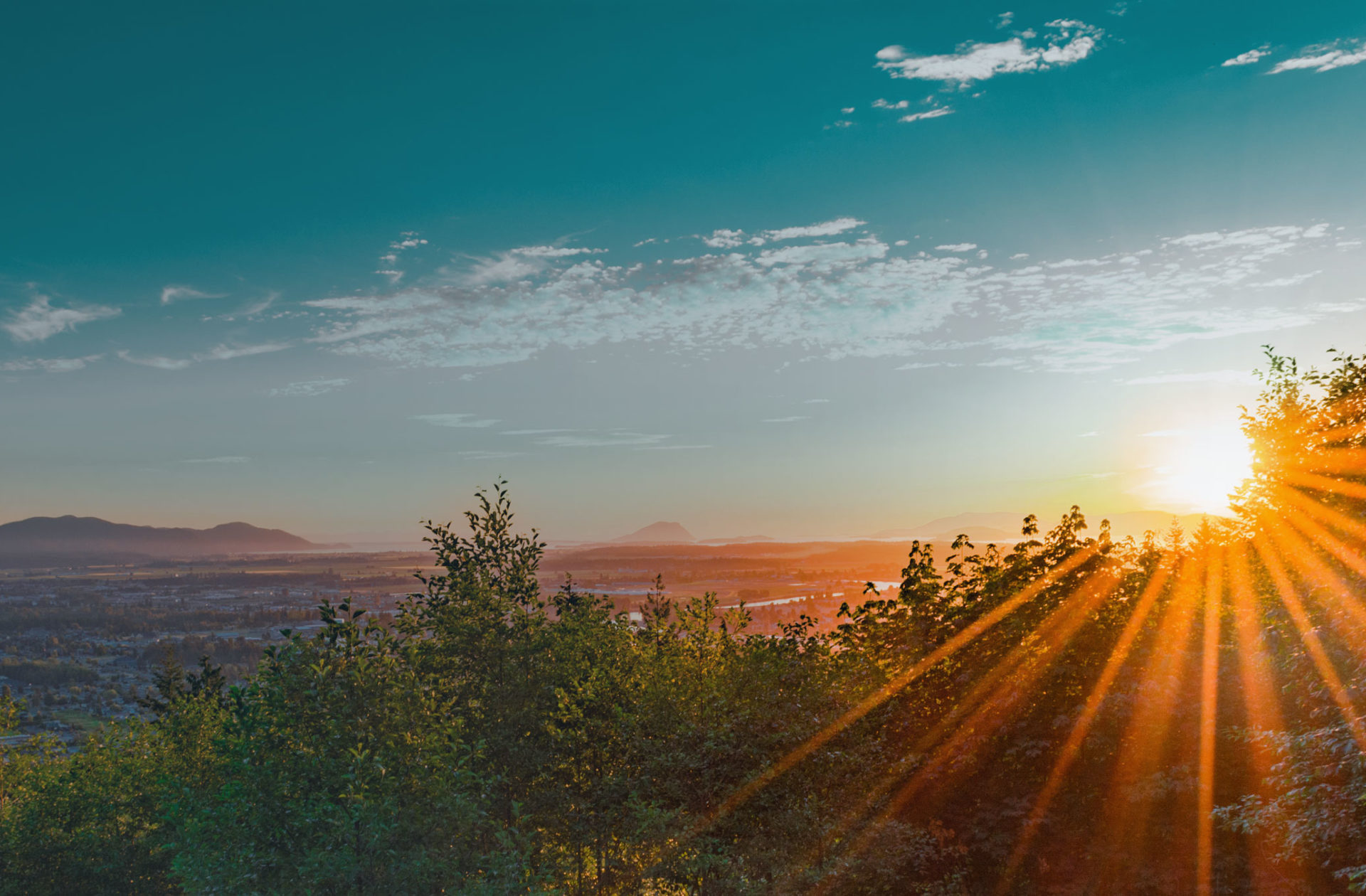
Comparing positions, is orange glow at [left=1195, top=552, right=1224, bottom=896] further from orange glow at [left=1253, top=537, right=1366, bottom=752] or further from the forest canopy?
orange glow at [left=1253, top=537, right=1366, bottom=752]

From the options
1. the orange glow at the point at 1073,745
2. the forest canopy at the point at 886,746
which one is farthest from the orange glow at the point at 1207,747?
the orange glow at the point at 1073,745

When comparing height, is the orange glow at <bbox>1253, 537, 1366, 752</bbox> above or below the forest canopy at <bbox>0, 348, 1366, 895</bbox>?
above

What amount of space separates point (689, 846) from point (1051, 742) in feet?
39.9

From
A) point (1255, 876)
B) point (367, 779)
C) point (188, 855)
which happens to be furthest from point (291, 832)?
point (1255, 876)

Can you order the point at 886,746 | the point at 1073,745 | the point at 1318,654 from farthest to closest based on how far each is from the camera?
the point at 886,746 < the point at 1073,745 < the point at 1318,654

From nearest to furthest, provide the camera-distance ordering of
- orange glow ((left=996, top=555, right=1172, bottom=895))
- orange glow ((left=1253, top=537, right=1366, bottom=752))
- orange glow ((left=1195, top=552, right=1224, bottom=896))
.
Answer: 1. orange glow ((left=1253, top=537, right=1366, bottom=752))
2. orange glow ((left=1195, top=552, right=1224, bottom=896))
3. orange glow ((left=996, top=555, right=1172, bottom=895))

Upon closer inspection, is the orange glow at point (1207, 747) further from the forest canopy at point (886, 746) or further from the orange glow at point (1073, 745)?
the orange glow at point (1073, 745)

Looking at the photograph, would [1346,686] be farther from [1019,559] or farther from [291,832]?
[291,832]

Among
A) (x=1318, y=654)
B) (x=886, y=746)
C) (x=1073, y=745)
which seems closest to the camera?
(x=1318, y=654)

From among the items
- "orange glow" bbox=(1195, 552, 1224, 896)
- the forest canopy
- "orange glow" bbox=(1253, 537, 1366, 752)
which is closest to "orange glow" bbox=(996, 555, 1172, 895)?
the forest canopy

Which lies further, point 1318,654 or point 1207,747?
point 1207,747

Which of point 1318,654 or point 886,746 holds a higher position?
point 1318,654

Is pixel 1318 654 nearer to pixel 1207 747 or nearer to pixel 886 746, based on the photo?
pixel 1207 747

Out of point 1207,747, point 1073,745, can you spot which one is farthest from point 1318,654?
point 1073,745
